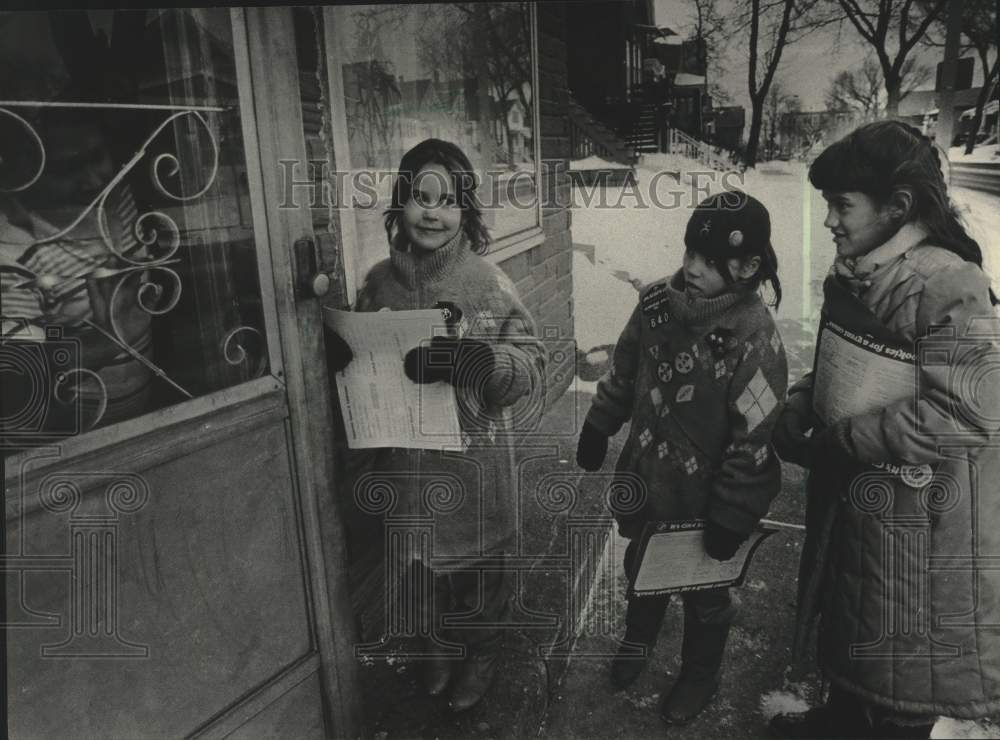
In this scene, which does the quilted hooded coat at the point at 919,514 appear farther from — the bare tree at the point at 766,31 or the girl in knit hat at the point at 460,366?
the girl in knit hat at the point at 460,366

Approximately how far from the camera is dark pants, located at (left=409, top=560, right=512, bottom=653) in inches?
85.1

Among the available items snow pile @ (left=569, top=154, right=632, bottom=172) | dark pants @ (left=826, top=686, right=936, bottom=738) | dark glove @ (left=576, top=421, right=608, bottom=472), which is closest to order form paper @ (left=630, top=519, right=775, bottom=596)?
dark glove @ (left=576, top=421, right=608, bottom=472)

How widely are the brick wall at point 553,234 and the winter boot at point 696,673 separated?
2.55ft

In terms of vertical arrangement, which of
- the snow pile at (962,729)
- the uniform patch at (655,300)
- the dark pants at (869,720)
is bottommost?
the snow pile at (962,729)

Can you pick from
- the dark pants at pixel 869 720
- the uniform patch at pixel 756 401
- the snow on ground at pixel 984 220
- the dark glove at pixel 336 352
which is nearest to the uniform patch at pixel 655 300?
the uniform patch at pixel 756 401

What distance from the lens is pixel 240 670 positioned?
1.79m

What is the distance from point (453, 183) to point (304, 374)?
2.04 ft

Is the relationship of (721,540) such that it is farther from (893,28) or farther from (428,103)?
(428,103)

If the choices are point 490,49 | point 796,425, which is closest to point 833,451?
point 796,425

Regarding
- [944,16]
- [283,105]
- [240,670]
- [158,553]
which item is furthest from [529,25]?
[240,670]

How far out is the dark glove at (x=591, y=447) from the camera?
2.06 metres

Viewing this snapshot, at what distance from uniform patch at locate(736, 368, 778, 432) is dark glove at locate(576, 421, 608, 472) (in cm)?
44

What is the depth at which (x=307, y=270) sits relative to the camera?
1.75 m
